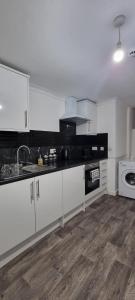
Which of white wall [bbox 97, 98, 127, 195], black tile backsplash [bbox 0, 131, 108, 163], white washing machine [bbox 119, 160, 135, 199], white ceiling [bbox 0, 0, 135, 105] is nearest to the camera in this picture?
white ceiling [bbox 0, 0, 135, 105]

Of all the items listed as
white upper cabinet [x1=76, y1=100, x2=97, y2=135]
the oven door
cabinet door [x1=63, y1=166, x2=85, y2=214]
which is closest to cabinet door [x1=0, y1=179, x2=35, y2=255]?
cabinet door [x1=63, y1=166, x2=85, y2=214]

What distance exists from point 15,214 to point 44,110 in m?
1.69

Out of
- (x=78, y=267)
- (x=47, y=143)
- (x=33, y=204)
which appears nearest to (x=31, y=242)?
(x=33, y=204)

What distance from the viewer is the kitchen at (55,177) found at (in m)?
1.14

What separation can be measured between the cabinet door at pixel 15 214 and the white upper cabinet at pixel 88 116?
1.91 m

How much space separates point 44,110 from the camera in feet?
8.10

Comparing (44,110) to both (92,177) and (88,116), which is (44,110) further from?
(92,177)

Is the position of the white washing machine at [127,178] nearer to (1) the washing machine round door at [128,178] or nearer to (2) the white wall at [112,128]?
(1) the washing machine round door at [128,178]

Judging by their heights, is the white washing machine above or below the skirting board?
above

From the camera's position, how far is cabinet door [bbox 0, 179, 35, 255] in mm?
1370

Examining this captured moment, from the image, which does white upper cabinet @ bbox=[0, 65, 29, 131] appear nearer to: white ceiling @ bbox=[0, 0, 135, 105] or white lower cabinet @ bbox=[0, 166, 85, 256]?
white ceiling @ bbox=[0, 0, 135, 105]

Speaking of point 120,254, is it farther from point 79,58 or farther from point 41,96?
point 41,96

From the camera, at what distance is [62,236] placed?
1.86m

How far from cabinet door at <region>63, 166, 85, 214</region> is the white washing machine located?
1.09 m
